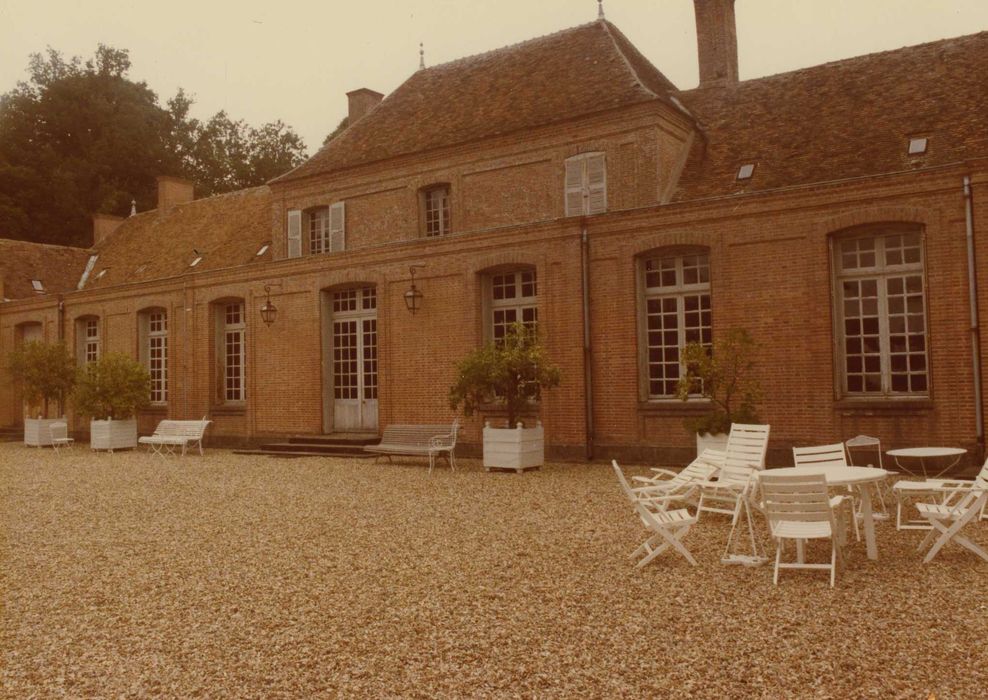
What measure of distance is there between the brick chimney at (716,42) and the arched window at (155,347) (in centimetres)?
1376

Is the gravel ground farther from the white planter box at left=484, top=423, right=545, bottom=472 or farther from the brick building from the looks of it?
the brick building

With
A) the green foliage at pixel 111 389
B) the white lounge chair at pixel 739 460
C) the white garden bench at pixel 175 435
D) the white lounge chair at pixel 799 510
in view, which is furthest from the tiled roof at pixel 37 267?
the white lounge chair at pixel 799 510

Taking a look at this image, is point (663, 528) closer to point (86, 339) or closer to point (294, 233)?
point (294, 233)

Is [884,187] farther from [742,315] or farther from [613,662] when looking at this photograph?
[613,662]

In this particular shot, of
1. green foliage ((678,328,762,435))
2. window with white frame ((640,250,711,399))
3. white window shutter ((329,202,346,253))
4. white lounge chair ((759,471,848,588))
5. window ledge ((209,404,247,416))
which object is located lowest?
white lounge chair ((759,471,848,588))

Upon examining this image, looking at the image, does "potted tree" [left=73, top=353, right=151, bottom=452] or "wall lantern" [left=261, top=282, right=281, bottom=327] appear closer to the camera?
"wall lantern" [left=261, top=282, right=281, bottom=327]

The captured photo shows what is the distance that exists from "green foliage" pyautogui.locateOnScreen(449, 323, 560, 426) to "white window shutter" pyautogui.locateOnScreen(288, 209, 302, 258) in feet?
26.6

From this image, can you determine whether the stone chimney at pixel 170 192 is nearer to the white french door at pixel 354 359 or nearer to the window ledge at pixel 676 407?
the white french door at pixel 354 359

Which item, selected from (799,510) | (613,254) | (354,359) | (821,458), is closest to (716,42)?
(613,254)

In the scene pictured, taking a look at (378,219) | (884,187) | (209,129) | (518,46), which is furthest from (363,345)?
(209,129)

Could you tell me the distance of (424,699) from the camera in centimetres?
389

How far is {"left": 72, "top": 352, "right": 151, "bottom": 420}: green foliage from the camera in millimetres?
18625

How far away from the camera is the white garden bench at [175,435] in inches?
676

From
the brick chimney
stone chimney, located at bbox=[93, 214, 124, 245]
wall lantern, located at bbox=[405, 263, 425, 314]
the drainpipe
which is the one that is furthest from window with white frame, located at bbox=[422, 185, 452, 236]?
stone chimney, located at bbox=[93, 214, 124, 245]
